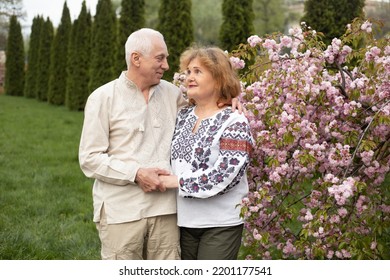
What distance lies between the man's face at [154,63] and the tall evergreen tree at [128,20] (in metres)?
11.5

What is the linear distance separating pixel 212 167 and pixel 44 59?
21.9 metres

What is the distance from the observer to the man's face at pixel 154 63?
2.54 meters

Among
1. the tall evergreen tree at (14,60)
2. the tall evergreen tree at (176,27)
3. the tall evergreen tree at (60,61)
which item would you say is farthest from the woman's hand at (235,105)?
the tall evergreen tree at (14,60)

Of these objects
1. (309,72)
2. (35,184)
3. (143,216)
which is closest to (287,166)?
(309,72)

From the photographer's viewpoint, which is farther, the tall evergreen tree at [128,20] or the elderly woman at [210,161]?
the tall evergreen tree at [128,20]

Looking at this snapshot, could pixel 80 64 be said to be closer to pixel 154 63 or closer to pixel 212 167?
pixel 154 63

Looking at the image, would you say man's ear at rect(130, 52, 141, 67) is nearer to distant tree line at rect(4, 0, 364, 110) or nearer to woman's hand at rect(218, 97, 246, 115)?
woman's hand at rect(218, 97, 246, 115)

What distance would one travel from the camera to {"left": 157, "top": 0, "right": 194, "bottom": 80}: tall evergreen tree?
12.1m

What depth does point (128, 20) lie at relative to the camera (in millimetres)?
13898

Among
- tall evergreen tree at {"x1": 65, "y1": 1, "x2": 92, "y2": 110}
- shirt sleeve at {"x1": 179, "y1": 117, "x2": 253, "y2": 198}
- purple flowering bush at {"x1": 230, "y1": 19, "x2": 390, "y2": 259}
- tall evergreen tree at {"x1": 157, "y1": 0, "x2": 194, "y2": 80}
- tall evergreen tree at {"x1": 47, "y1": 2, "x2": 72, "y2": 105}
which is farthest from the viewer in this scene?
tall evergreen tree at {"x1": 47, "y1": 2, "x2": 72, "y2": 105}

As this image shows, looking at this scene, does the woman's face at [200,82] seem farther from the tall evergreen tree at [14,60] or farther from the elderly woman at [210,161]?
the tall evergreen tree at [14,60]

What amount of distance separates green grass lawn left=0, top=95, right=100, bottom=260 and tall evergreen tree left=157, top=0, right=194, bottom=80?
10.2 ft

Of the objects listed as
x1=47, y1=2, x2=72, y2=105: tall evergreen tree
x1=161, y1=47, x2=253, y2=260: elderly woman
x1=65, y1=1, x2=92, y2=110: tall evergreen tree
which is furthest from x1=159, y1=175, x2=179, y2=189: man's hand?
x1=47, y1=2, x2=72, y2=105: tall evergreen tree

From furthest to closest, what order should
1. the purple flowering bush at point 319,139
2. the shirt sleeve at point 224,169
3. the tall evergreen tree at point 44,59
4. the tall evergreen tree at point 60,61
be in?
1. the tall evergreen tree at point 44,59
2. the tall evergreen tree at point 60,61
3. the purple flowering bush at point 319,139
4. the shirt sleeve at point 224,169
